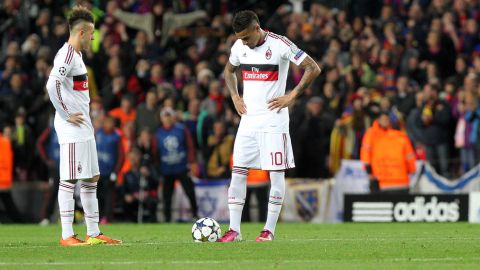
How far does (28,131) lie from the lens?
24.3m

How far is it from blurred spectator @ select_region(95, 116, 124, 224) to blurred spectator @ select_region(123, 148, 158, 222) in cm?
68

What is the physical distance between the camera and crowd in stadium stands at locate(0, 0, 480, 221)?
22.9 m

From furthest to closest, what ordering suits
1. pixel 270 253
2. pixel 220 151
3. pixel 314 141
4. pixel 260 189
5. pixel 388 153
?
1. pixel 220 151
2. pixel 314 141
3. pixel 260 189
4. pixel 388 153
5. pixel 270 253

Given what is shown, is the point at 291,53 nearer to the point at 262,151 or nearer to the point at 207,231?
the point at 262,151

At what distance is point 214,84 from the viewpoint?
79.6ft

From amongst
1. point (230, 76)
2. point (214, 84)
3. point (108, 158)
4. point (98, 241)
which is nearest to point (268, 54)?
point (230, 76)

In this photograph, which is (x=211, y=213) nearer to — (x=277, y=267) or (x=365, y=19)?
(x=365, y=19)

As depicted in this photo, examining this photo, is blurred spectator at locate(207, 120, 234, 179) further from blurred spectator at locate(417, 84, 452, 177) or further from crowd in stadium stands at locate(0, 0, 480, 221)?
blurred spectator at locate(417, 84, 452, 177)

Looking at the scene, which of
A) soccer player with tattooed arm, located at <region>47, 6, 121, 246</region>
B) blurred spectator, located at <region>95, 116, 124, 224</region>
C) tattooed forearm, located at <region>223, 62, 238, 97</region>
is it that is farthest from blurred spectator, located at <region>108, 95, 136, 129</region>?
soccer player with tattooed arm, located at <region>47, 6, 121, 246</region>

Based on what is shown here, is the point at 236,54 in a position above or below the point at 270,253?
above

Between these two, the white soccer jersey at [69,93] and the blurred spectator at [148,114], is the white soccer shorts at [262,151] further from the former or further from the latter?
the blurred spectator at [148,114]

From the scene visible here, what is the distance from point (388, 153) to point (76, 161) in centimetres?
922

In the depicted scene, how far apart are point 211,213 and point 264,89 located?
10.1 metres

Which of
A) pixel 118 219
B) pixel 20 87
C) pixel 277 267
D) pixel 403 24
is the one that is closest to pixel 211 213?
pixel 118 219
